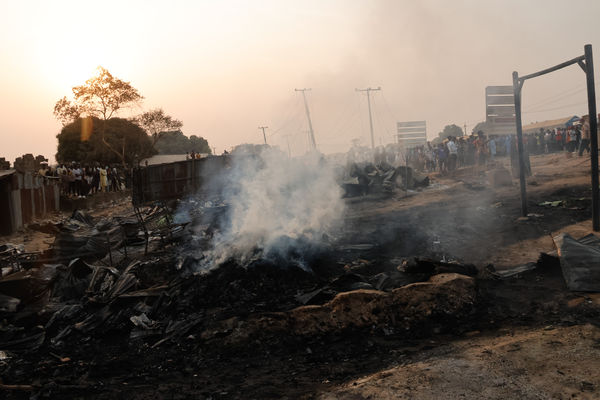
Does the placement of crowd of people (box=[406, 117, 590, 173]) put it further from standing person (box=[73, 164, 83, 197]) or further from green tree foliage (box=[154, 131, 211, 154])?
green tree foliage (box=[154, 131, 211, 154])

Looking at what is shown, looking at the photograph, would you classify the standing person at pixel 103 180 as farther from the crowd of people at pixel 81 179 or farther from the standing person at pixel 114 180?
the standing person at pixel 114 180

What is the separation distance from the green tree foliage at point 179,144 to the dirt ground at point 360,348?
58259 mm

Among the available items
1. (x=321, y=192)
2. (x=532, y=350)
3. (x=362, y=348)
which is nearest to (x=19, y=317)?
(x=362, y=348)

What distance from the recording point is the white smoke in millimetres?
6754

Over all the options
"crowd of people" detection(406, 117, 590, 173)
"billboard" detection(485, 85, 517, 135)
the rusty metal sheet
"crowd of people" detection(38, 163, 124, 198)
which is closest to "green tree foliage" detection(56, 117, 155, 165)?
"crowd of people" detection(38, 163, 124, 198)

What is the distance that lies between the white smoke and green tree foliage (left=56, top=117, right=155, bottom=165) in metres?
27.6

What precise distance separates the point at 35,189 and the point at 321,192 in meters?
11.1

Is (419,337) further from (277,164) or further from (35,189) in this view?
(35,189)

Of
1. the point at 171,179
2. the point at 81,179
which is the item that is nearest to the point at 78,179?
→ the point at 81,179

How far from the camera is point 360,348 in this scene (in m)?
4.27

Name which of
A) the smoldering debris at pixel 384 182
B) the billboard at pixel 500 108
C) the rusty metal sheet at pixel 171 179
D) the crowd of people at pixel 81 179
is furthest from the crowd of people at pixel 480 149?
the crowd of people at pixel 81 179

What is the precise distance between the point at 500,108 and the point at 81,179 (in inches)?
797

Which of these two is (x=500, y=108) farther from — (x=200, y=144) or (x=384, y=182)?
(x=200, y=144)

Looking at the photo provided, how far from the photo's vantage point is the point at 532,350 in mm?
3676
